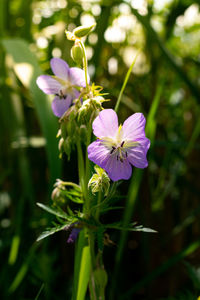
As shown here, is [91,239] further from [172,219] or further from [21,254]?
[172,219]

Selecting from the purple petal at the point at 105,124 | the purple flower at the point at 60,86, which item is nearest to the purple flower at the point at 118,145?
the purple petal at the point at 105,124

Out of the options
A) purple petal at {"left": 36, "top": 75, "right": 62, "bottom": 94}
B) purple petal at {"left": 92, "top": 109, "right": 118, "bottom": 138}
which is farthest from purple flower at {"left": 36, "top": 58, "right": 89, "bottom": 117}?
purple petal at {"left": 92, "top": 109, "right": 118, "bottom": 138}

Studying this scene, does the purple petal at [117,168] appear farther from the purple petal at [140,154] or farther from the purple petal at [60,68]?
the purple petal at [60,68]

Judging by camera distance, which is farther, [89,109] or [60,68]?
[60,68]

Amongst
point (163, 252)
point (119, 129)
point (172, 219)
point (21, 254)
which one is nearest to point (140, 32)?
point (172, 219)

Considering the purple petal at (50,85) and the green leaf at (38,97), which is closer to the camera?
the purple petal at (50,85)

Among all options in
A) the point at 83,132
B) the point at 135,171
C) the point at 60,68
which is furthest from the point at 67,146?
the point at 135,171

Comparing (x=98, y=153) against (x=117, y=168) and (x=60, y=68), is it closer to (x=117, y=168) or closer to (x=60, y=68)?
(x=117, y=168)

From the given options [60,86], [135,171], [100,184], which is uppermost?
[60,86]
